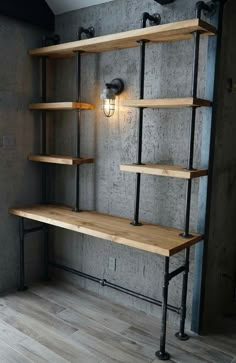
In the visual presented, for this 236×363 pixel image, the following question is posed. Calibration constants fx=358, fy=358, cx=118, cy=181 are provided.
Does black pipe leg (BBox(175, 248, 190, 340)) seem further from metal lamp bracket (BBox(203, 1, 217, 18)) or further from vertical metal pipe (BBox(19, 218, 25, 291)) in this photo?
metal lamp bracket (BBox(203, 1, 217, 18))

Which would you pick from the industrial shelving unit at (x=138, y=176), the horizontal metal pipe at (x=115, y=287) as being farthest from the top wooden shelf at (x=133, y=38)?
the horizontal metal pipe at (x=115, y=287)

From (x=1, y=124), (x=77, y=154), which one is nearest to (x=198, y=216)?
(x=77, y=154)

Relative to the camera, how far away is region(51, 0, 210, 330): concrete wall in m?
2.56

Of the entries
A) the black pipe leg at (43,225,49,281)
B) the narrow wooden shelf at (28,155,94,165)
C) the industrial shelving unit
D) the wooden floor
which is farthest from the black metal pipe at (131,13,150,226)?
the black pipe leg at (43,225,49,281)

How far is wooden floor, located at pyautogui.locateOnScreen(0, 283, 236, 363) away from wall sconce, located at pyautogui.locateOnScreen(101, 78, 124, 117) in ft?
5.24

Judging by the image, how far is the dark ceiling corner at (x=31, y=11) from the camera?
2898 millimetres

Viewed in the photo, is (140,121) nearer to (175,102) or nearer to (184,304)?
(175,102)

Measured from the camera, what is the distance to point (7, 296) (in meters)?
3.10

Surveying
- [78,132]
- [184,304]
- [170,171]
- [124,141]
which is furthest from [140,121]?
[184,304]

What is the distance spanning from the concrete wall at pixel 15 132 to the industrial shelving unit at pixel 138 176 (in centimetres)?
9

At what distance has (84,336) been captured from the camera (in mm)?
2525

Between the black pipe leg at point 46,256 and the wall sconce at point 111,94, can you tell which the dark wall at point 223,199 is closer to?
the wall sconce at point 111,94

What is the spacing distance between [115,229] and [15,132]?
4.26 ft

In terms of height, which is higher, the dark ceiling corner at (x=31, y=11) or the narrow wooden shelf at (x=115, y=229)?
the dark ceiling corner at (x=31, y=11)
